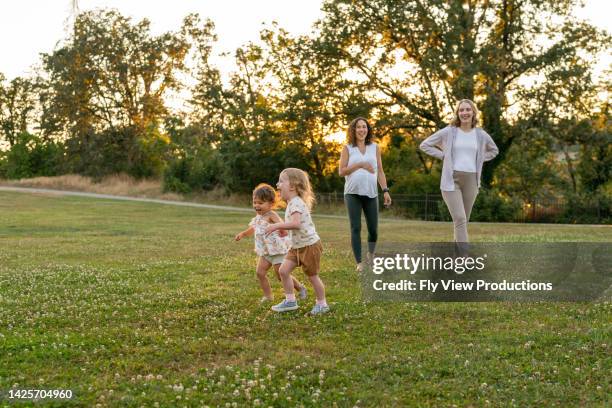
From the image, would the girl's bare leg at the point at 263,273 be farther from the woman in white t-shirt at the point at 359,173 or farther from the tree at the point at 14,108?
the tree at the point at 14,108

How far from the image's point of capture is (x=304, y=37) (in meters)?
32.4

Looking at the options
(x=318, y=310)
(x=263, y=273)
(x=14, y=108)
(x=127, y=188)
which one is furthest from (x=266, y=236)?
(x=14, y=108)

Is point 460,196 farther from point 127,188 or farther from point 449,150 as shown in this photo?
point 127,188

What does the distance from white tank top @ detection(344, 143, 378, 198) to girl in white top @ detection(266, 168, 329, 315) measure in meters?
2.51

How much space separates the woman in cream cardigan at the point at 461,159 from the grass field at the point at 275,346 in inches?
72.0

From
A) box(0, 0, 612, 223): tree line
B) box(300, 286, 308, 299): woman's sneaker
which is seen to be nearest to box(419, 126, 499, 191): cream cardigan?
box(300, 286, 308, 299): woman's sneaker

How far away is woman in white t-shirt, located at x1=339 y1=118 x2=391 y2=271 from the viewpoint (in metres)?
9.32

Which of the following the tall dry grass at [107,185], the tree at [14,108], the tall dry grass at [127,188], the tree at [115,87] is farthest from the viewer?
the tree at [14,108]

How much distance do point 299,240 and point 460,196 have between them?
351 centimetres

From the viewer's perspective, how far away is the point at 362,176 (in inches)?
367

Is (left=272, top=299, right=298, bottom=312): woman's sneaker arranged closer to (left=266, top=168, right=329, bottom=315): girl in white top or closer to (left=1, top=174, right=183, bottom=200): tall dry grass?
(left=266, top=168, right=329, bottom=315): girl in white top

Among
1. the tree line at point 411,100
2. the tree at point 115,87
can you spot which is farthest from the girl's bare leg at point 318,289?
the tree at point 115,87

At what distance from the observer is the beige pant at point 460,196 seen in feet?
30.4

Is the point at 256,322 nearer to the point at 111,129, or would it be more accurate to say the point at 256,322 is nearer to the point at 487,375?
the point at 487,375
